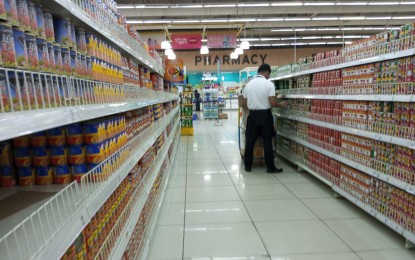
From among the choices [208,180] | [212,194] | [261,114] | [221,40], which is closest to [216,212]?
[212,194]

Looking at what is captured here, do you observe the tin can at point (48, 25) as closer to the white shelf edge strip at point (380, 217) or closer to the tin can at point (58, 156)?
the tin can at point (58, 156)

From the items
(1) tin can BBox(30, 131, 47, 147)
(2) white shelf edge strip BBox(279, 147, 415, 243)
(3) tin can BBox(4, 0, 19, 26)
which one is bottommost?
(2) white shelf edge strip BBox(279, 147, 415, 243)

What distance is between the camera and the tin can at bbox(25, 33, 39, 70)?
3.21ft

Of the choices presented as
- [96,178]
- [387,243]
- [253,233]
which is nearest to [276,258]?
[253,233]

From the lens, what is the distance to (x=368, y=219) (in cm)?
311

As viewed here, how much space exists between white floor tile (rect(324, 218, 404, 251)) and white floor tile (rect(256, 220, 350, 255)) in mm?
96

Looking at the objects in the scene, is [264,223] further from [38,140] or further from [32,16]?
[32,16]

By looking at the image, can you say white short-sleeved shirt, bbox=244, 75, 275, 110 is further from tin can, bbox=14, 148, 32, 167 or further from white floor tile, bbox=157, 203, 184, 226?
tin can, bbox=14, 148, 32, 167

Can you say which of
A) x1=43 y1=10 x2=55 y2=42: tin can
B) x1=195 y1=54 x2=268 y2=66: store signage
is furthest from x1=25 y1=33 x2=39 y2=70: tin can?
x1=195 y1=54 x2=268 y2=66: store signage

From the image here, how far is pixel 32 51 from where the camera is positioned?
3.25ft

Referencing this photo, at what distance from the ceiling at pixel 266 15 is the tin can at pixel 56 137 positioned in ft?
34.1

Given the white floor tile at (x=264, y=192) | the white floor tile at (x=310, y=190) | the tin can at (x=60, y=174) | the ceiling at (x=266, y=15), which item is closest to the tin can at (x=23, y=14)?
the tin can at (x=60, y=174)

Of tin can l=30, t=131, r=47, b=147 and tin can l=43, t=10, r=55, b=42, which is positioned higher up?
tin can l=43, t=10, r=55, b=42

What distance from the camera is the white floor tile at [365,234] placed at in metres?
2.60
